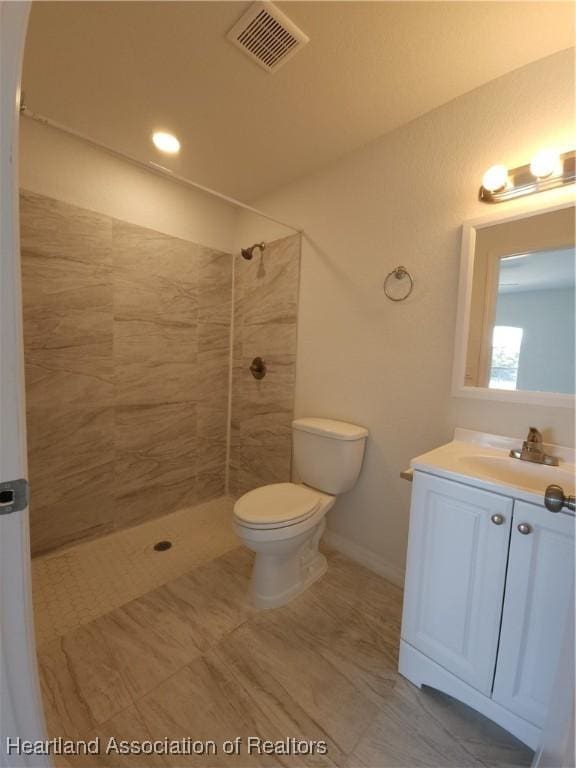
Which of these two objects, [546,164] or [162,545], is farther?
[162,545]

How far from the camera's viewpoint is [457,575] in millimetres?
1060

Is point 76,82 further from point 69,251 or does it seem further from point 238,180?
point 238,180

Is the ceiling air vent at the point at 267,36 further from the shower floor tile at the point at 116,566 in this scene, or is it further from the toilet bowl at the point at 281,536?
the shower floor tile at the point at 116,566

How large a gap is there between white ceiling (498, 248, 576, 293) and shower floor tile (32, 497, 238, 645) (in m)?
2.04

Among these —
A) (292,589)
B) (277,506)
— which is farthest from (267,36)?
(292,589)

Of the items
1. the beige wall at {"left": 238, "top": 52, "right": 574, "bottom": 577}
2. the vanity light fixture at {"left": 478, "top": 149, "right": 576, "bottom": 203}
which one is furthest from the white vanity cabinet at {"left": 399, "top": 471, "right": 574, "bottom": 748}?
the vanity light fixture at {"left": 478, "top": 149, "right": 576, "bottom": 203}

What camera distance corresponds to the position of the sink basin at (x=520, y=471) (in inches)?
43.4

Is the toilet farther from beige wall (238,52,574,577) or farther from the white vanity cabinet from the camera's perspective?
the white vanity cabinet

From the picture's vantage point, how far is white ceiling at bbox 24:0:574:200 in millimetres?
1074

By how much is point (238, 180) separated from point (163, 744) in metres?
2.69

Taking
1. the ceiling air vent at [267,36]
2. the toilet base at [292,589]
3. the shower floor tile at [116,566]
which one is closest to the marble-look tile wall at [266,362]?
the shower floor tile at [116,566]

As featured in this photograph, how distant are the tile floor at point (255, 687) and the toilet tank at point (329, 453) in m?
0.56

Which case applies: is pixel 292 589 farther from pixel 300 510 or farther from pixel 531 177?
pixel 531 177

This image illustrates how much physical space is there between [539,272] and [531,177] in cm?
35
